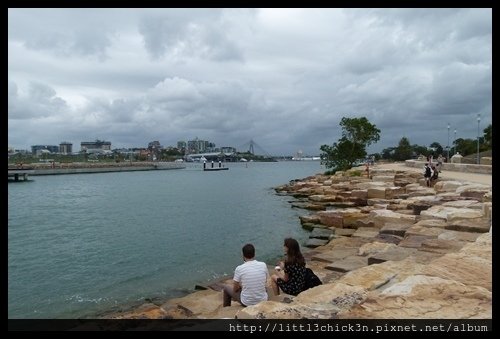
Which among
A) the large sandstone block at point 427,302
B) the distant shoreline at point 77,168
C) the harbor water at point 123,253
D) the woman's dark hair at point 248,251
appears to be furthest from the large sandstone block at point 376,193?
the distant shoreline at point 77,168

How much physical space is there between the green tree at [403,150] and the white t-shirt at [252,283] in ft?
313

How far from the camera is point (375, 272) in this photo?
225 inches

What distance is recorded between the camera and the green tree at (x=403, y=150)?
94.6 meters

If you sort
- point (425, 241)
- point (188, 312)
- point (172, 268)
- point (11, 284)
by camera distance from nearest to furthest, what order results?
point (188, 312)
point (425, 241)
point (11, 284)
point (172, 268)

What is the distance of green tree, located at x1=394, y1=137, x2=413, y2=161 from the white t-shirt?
9533 cm

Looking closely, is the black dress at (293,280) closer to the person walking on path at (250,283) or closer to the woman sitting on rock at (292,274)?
the woman sitting on rock at (292,274)

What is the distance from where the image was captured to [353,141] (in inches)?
1983

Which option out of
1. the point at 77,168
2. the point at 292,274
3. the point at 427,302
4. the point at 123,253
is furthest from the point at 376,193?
the point at 77,168
